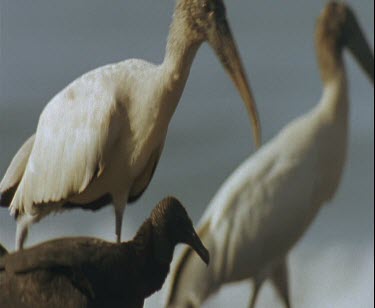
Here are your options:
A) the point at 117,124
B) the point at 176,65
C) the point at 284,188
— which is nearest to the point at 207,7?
the point at 176,65

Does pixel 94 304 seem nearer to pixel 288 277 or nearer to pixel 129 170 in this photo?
pixel 129 170

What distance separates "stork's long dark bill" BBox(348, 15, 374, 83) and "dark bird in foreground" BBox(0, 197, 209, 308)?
0.80 m

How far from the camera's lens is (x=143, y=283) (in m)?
5.31

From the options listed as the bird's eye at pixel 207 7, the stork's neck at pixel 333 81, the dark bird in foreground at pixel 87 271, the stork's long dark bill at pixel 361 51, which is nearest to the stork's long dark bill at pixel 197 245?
the dark bird in foreground at pixel 87 271

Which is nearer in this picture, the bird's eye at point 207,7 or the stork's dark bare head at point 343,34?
the bird's eye at point 207,7

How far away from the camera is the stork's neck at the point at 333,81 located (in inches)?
229

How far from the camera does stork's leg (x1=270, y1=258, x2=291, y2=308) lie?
229 inches

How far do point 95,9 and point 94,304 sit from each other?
107 centimetres

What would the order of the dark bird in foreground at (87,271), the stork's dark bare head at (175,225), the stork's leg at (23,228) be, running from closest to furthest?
the dark bird in foreground at (87,271), the stork's dark bare head at (175,225), the stork's leg at (23,228)

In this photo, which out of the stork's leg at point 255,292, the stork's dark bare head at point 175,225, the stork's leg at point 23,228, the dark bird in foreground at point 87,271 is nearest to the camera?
the dark bird in foreground at point 87,271

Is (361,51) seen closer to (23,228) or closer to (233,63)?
(233,63)

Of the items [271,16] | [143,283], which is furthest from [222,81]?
[143,283]

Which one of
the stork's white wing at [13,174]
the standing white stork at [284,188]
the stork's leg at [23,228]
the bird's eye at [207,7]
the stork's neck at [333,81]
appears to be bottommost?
the standing white stork at [284,188]

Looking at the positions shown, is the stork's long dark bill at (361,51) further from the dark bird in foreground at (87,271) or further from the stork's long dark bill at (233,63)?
the dark bird in foreground at (87,271)
